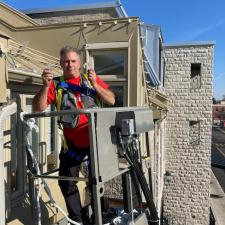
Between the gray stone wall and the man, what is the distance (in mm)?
13394

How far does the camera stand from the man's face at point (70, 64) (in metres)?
2.91

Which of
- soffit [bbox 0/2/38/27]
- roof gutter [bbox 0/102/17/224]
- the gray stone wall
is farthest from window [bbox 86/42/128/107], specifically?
the gray stone wall

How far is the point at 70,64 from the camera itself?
295cm

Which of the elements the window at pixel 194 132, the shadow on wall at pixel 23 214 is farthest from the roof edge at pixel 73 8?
the window at pixel 194 132

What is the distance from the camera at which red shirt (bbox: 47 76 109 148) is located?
2963 millimetres

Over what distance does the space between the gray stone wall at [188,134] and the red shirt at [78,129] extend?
13415 mm

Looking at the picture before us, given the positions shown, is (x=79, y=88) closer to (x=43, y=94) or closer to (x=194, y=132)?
(x=43, y=94)

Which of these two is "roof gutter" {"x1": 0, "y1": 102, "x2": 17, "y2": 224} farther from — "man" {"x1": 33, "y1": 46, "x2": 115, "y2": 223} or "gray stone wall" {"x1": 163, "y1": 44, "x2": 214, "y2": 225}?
"gray stone wall" {"x1": 163, "y1": 44, "x2": 214, "y2": 225}

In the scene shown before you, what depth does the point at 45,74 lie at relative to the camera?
2701 mm

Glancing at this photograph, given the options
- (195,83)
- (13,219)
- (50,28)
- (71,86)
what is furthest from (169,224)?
(71,86)

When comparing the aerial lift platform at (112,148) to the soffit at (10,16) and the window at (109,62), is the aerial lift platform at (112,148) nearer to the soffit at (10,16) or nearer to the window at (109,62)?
the window at (109,62)

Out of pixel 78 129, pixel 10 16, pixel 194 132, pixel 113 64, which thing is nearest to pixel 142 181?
pixel 78 129

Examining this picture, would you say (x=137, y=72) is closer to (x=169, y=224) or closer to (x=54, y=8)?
(x=54, y=8)

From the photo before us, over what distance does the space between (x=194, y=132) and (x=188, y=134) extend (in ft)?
0.91
